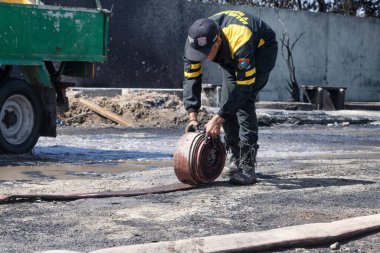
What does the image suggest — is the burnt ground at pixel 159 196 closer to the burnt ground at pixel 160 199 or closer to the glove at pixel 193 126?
the burnt ground at pixel 160 199

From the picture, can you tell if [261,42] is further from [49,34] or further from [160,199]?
[49,34]

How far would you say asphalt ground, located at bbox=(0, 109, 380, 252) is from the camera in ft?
17.1

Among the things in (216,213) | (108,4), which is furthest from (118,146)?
(108,4)

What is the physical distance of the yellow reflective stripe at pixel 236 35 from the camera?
278 inches

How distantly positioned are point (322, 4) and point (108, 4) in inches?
574

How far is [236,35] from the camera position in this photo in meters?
7.09

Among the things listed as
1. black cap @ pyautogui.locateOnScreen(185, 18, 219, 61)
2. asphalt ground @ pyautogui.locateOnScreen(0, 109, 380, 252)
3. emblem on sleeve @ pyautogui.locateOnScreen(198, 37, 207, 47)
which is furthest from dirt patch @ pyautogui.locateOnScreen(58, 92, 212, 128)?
emblem on sleeve @ pyautogui.locateOnScreen(198, 37, 207, 47)

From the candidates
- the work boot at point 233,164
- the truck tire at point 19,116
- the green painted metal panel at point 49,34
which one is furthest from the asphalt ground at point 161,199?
the green painted metal panel at point 49,34

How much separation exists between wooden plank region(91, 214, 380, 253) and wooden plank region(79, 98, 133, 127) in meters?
11.0

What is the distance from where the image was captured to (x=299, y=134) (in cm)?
1543

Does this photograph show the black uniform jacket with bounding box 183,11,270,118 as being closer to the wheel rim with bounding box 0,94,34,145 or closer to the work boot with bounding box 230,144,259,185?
the work boot with bounding box 230,144,259,185

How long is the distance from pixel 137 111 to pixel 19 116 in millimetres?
6259

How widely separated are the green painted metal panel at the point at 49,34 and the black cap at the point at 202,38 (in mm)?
3909

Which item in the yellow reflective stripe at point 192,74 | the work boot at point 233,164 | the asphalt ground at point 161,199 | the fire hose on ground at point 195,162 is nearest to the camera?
the asphalt ground at point 161,199
